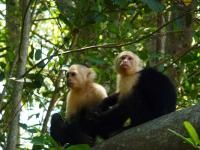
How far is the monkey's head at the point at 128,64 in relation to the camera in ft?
15.2

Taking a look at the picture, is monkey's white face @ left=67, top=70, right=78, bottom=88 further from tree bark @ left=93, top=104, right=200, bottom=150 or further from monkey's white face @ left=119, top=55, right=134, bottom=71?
tree bark @ left=93, top=104, right=200, bottom=150

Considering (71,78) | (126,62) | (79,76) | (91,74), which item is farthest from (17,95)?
(126,62)

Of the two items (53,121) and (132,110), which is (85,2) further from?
(53,121)

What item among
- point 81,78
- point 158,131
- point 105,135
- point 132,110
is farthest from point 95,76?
point 158,131

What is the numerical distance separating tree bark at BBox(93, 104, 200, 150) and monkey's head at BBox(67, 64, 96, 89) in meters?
1.91

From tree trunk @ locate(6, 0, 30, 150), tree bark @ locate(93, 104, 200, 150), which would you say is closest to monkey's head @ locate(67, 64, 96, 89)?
tree trunk @ locate(6, 0, 30, 150)

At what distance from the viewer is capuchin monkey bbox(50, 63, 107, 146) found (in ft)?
15.9

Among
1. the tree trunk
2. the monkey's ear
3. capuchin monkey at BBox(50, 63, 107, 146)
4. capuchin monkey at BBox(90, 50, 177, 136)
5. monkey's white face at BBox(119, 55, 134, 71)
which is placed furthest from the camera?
the monkey's ear

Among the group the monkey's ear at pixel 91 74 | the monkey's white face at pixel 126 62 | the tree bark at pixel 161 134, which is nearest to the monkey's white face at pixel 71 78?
the monkey's ear at pixel 91 74

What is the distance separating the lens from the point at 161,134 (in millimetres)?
3025

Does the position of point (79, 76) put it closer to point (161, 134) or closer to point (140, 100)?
point (140, 100)

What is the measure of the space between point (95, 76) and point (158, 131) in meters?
2.69

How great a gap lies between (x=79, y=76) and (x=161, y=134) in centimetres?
250

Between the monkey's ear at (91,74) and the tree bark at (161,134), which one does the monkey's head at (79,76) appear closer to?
the monkey's ear at (91,74)
